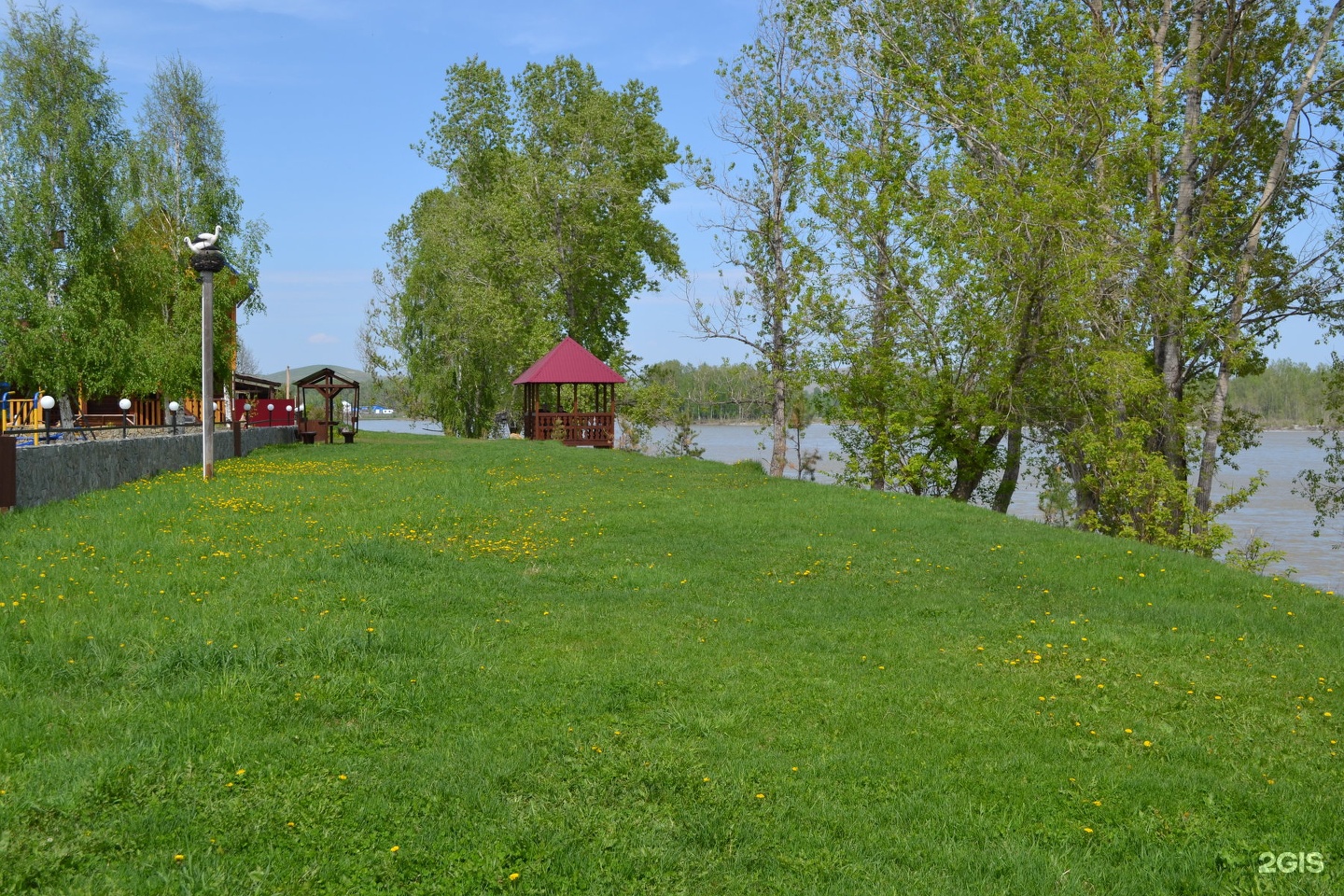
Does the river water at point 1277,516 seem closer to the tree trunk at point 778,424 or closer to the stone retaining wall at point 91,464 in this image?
the tree trunk at point 778,424

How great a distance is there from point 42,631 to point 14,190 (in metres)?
30.1

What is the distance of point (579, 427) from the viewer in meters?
38.5

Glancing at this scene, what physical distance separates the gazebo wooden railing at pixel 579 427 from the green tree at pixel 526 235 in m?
5.89

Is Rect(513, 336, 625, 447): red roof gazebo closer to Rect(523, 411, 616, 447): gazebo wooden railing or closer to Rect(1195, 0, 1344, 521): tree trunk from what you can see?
Rect(523, 411, 616, 447): gazebo wooden railing

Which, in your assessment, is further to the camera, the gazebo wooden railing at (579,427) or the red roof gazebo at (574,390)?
the gazebo wooden railing at (579,427)

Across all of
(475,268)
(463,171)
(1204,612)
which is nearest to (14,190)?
(475,268)

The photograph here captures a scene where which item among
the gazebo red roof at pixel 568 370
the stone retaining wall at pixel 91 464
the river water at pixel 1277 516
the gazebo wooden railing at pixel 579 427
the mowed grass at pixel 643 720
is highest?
the gazebo red roof at pixel 568 370

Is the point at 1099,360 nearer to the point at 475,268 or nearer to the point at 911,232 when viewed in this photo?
the point at 911,232

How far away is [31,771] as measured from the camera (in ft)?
17.4

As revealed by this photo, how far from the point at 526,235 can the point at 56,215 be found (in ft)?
60.7

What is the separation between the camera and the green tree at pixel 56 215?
103 ft

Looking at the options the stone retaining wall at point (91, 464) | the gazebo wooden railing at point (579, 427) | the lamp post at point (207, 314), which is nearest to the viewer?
the stone retaining wall at point (91, 464)

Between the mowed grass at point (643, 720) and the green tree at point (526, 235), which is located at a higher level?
the green tree at point (526, 235)

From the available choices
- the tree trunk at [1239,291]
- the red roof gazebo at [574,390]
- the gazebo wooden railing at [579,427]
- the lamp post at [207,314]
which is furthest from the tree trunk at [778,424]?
the lamp post at [207,314]
